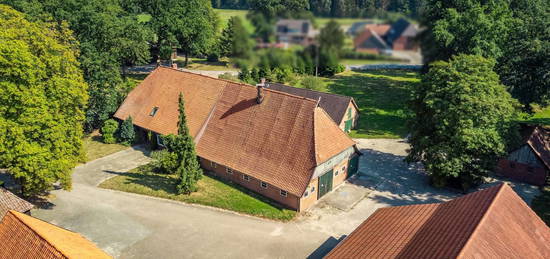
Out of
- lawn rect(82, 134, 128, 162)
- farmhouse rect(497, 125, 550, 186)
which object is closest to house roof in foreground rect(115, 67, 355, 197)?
lawn rect(82, 134, 128, 162)

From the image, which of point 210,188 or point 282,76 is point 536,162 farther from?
point 282,76

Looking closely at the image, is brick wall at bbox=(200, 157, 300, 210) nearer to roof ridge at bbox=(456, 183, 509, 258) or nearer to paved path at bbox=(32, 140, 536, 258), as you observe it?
paved path at bbox=(32, 140, 536, 258)

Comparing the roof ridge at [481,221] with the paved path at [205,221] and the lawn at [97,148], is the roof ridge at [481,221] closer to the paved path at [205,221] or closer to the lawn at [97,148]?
the paved path at [205,221]

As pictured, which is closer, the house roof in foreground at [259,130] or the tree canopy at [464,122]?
the house roof in foreground at [259,130]

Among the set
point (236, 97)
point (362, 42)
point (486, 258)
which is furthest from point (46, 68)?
point (486, 258)

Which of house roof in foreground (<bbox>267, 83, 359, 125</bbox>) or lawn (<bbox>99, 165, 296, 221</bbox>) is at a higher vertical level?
house roof in foreground (<bbox>267, 83, 359, 125</bbox>)

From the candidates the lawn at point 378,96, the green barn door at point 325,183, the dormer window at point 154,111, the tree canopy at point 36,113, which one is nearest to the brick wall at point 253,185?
the green barn door at point 325,183

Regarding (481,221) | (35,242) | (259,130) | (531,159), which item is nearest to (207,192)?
(259,130)

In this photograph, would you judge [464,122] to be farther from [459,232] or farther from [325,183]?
[459,232]

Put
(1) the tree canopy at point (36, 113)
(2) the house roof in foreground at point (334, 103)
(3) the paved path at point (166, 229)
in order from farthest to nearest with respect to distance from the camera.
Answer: (2) the house roof in foreground at point (334, 103)
(1) the tree canopy at point (36, 113)
(3) the paved path at point (166, 229)
